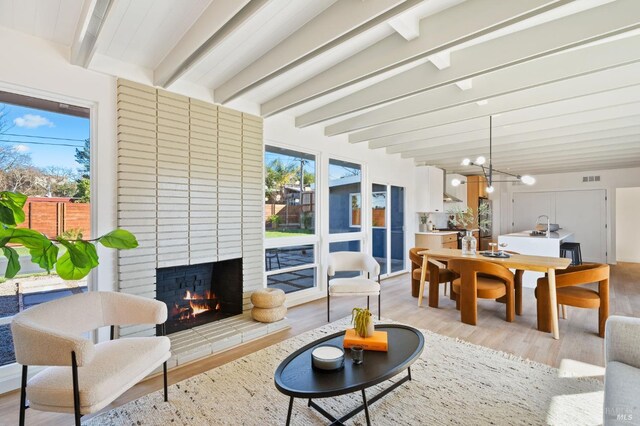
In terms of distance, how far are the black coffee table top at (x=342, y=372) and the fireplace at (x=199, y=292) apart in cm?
186

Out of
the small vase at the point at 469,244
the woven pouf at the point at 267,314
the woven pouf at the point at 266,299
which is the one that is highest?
the small vase at the point at 469,244

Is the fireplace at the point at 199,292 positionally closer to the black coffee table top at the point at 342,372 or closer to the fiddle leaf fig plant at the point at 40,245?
the fiddle leaf fig plant at the point at 40,245

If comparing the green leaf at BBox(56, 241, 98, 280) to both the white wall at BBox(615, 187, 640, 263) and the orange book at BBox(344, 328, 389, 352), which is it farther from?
the white wall at BBox(615, 187, 640, 263)

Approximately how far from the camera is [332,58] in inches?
103

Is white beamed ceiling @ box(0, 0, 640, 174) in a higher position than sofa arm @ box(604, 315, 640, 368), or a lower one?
higher

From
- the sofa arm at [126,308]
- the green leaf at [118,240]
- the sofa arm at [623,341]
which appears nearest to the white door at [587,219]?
the sofa arm at [623,341]

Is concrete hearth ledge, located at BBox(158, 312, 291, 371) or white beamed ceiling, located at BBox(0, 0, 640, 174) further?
concrete hearth ledge, located at BBox(158, 312, 291, 371)

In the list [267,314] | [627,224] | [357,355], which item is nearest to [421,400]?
[357,355]

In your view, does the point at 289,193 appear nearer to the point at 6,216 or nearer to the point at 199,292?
the point at 199,292

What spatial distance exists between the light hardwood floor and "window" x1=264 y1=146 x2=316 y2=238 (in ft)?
3.76

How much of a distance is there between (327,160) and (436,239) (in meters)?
3.31

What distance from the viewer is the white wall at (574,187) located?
7715mm

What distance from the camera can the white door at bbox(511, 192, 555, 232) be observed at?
884 centimetres

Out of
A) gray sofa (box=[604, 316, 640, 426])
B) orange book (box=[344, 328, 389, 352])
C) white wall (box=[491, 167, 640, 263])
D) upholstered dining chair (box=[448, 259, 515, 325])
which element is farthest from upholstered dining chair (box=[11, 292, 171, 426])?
white wall (box=[491, 167, 640, 263])
